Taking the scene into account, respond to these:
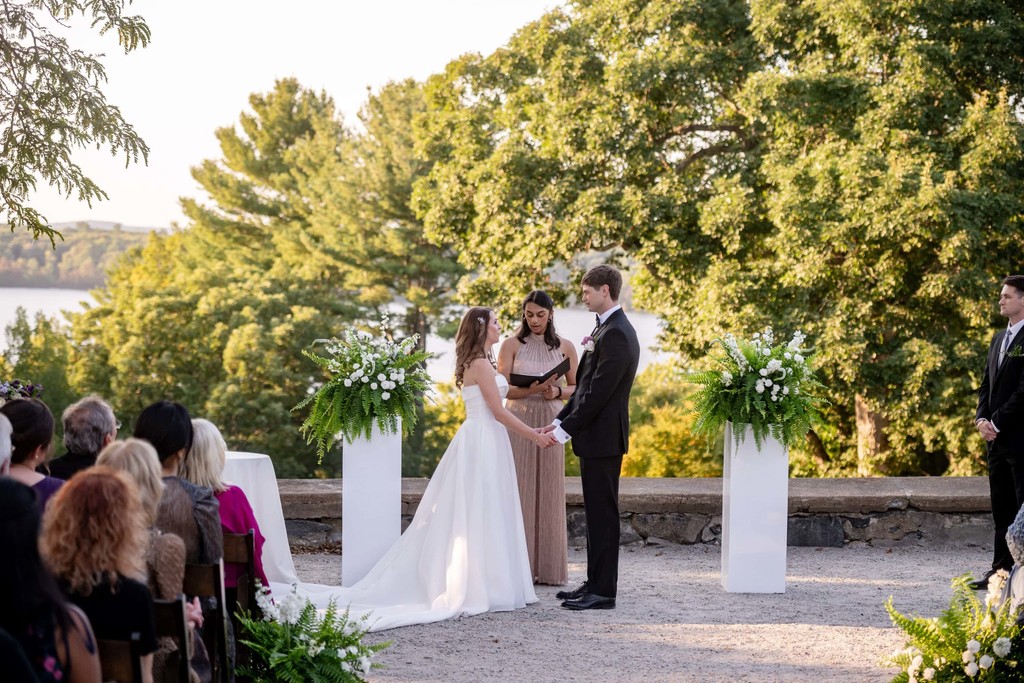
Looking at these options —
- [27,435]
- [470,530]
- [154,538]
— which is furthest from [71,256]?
[154,538]

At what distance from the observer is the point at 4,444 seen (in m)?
3.71

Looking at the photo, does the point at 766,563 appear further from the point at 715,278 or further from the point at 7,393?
the point at 715,278

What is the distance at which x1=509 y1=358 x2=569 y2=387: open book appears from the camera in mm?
6805

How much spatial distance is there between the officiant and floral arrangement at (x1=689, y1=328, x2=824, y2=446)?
0.86 m

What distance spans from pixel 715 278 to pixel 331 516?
25.2 feet

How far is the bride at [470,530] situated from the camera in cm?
607

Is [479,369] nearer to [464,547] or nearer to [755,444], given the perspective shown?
[464,547]

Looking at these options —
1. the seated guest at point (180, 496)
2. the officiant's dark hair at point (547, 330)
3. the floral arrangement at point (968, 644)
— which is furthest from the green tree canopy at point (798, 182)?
the seated guest at point (180, 496)

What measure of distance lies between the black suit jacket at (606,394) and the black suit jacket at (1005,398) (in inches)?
84.3

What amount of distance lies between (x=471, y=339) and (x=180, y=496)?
282cm

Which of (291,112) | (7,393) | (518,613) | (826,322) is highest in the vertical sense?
(291,112)

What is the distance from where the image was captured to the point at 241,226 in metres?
39.1

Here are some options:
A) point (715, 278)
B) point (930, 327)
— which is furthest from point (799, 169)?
point (930, 327)

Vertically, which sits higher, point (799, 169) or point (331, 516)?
point (799, 169)
